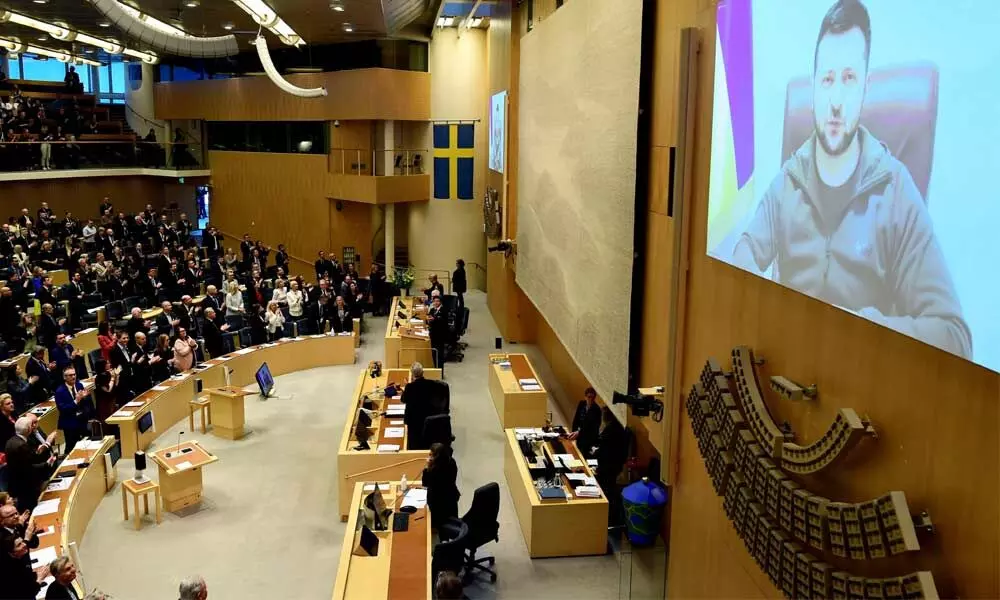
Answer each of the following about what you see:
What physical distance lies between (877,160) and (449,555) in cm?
492

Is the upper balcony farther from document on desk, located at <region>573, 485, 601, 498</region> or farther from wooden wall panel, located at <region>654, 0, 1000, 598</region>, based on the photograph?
wooden wall panel, located at <region>654, 0, 1000, 598</region>

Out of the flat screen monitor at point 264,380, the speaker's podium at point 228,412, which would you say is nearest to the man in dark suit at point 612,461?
the speaker's podium at point 228,412

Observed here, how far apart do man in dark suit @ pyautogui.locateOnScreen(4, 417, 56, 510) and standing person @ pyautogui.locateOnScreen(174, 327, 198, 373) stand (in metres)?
4.13

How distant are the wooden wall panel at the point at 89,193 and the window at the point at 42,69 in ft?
23.4

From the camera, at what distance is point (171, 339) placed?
41.9ft

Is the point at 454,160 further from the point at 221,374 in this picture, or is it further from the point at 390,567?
the point at 390,567

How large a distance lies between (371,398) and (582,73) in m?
4.81

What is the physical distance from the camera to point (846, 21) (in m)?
3.45

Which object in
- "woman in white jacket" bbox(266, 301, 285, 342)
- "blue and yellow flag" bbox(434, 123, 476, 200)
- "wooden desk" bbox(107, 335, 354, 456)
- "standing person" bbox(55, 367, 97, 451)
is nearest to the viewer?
"standing person" bbox(55, 367, 97, 451)

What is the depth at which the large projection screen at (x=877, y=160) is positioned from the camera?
264cm

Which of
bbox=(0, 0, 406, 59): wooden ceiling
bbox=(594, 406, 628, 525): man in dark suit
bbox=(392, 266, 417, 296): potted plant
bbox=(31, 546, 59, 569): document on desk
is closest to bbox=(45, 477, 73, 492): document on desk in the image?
bbox=(31, 546, 59, 569): document on desk

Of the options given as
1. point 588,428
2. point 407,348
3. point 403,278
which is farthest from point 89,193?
point 588,428

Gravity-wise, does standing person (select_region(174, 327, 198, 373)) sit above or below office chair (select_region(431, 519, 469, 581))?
above

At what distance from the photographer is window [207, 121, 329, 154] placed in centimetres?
2377
